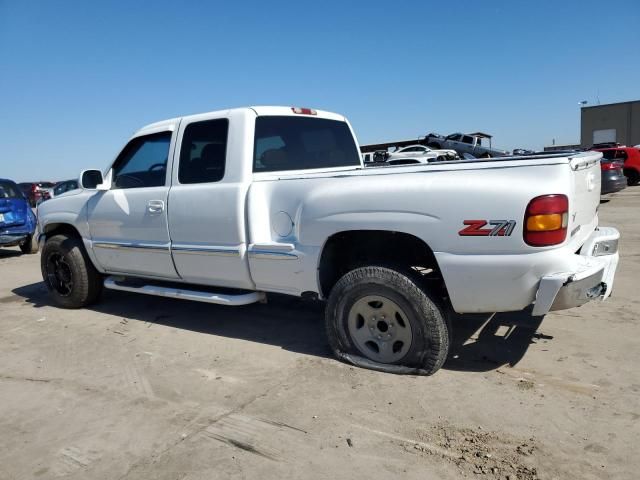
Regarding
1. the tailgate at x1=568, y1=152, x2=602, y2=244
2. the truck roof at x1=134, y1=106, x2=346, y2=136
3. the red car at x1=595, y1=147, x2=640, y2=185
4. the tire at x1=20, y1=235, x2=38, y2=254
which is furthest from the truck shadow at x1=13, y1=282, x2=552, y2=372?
the red car at x1=595, y1=147, x2=640, y2=185

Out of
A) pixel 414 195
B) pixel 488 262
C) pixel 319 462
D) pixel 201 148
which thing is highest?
pixel 201 148

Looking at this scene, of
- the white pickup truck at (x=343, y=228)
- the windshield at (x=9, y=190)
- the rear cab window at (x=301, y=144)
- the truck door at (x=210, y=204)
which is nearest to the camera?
the white pickup truck at (x=343, y=228)

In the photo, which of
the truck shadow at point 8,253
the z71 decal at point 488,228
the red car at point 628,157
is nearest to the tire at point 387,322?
the z71 decal at point 488,228

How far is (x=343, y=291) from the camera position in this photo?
348 cm

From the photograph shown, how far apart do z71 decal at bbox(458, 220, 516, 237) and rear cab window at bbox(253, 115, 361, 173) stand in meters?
1.83

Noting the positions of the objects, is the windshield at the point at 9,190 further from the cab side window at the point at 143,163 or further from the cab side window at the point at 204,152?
the cab side window at the point at 204,152

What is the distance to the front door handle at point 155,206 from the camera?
14.5 ft

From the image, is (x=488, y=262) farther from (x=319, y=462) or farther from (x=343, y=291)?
(x=319, y=462)

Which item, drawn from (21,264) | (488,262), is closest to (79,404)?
(488,262)

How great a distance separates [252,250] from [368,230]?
0.98 meters

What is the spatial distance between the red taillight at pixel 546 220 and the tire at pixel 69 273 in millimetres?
4602

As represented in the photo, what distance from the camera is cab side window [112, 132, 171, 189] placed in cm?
462

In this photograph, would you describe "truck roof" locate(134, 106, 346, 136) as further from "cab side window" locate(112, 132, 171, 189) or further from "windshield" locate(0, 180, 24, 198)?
"windshield" locate(0, 180, 24, 198)

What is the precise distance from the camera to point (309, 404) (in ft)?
10.2
